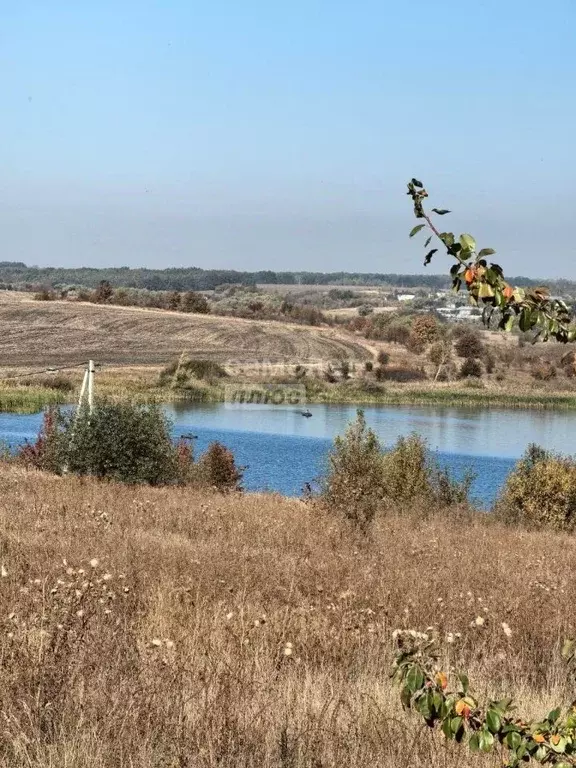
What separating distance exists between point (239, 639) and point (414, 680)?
299cm

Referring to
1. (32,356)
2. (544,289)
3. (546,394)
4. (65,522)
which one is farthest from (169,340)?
(544,289)

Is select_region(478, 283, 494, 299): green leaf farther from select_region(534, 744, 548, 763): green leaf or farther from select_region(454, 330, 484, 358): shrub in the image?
select_region(454, 330, 484, 358): shrub

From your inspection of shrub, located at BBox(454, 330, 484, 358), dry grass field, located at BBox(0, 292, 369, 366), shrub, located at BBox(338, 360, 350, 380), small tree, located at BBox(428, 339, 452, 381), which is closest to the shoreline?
shrub, located at BBox(338, 360, 350, 380)

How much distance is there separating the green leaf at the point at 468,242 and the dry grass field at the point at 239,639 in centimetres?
206

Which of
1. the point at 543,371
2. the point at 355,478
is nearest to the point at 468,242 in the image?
the point at 355,478

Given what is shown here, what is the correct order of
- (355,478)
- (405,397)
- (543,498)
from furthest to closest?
(405,397) < (543,498) < (355,478)

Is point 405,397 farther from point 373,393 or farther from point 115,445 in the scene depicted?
point 115,445

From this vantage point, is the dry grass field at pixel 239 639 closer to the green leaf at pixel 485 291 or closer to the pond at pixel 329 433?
the green leaf at pixel 485 291

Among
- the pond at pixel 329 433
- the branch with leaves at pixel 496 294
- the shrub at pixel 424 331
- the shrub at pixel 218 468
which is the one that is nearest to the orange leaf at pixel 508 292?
the branch with leaves at pixel 496 294

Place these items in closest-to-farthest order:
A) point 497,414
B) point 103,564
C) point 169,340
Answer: point 103,564, point 497,414, point 169,340

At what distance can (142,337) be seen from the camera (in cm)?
8912

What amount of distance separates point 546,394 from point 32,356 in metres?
39.7

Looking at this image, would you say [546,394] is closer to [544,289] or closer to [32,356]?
[32,356]

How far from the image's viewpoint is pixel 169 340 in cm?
8875
